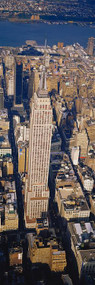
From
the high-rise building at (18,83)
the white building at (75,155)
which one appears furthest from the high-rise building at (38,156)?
the high-rise building at (18,83)

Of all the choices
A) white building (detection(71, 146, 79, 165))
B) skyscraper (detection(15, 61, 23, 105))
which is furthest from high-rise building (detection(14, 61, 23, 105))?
white building (detection(71, 146, 79, 165))

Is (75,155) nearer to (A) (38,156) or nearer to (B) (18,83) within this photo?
(A) (38,156)

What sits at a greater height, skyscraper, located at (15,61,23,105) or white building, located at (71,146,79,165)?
skyscraper, located at (15,61,23,105)

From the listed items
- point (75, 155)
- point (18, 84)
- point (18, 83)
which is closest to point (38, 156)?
point (75, 155)

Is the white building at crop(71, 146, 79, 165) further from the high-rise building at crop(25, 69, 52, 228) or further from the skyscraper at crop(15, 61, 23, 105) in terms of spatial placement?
the skyscraper at crop(15, 61, 23, 105)

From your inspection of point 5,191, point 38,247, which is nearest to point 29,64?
point 5,191

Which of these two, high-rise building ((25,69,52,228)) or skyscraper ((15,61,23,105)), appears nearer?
high-rise building ((25,69,52,228))

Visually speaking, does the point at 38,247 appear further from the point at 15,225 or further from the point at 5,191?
the point at 5,191

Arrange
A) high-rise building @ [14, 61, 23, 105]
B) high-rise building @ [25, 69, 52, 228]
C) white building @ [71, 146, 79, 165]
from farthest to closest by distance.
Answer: high-rise building @ [14, 61, 23, 105]
white building @ [71, 146, 79, 165]
high-rise building @ [25, 69, 52, 228]
